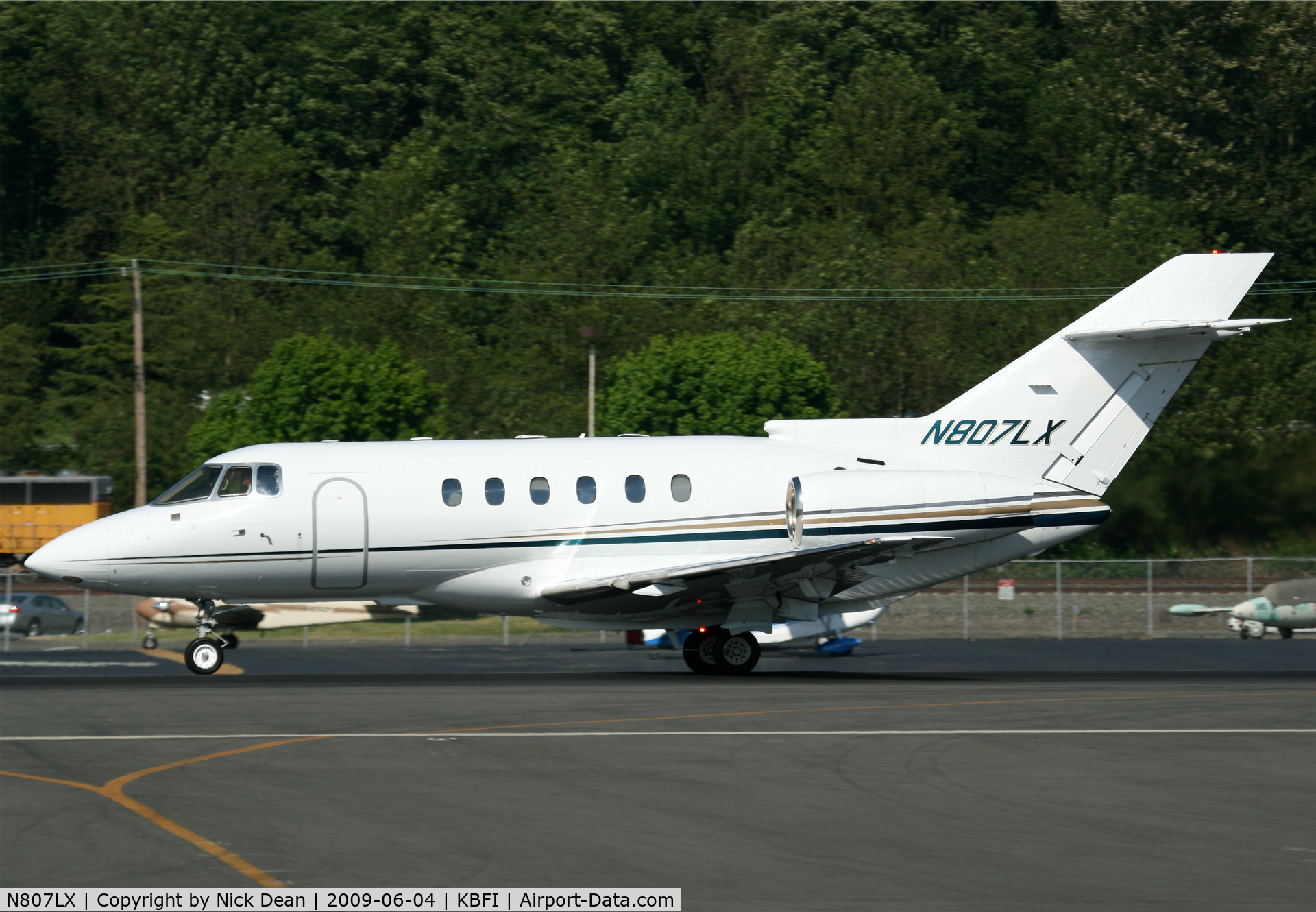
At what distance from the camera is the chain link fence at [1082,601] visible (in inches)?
1496

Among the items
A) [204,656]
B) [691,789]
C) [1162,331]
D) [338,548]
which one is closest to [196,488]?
[338,548]

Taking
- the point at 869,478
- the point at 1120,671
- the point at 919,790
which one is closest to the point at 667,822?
the point at 919,790

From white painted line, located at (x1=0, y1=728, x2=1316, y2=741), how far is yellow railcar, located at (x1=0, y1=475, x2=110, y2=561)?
1455 inches

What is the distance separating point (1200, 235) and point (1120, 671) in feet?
179

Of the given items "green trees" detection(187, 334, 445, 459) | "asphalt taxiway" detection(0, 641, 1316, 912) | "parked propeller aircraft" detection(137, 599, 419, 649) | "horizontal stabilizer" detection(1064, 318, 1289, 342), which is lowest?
"asphalt taxiway" detection(0, 641, 1316, 912)

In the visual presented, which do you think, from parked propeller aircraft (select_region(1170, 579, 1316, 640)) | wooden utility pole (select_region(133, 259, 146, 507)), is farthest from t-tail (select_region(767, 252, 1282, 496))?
wooden utility pole (select_region(133, 259, 146, 507))

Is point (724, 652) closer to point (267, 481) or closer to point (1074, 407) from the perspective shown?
point (1074, 407)

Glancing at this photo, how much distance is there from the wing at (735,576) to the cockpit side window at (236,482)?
181 inches

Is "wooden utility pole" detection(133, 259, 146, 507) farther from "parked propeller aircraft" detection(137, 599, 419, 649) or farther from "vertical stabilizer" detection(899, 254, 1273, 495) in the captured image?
"vertical stabilizer" detection(899, 254, 1273, 495)

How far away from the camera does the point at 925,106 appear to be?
3324 inches

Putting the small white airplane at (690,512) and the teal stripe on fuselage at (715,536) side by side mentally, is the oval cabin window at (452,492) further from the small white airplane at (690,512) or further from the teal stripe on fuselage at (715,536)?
the teal stripe on fuselage at (715,536)

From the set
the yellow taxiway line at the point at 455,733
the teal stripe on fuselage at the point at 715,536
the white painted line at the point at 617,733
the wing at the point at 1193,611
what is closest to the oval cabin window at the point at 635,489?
the teal stripe on fuselage at the point at 715,536

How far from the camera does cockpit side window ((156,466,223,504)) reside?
935 inches

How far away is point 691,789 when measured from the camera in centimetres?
1380
